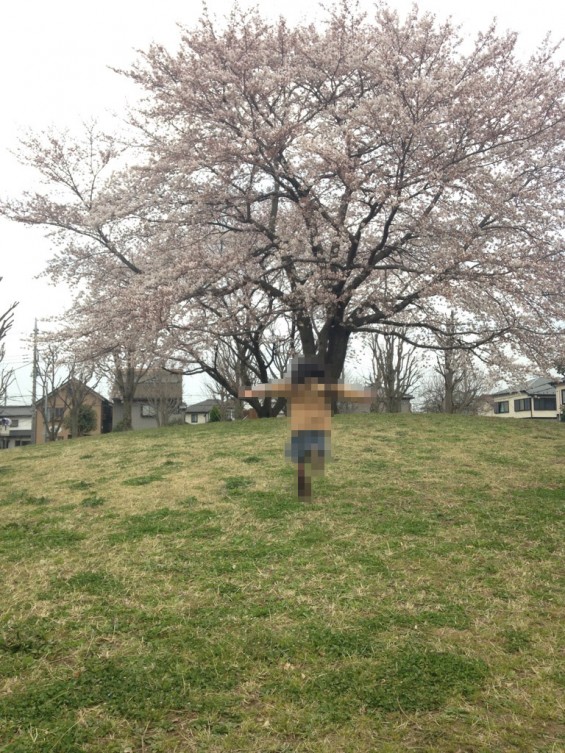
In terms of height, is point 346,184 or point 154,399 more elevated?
point 346,184

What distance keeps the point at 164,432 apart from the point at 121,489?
5.93 meters

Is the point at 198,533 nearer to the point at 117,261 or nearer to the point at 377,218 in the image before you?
the point at 377,218

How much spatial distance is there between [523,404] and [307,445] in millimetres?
43795

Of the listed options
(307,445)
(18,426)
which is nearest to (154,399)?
(18,426)

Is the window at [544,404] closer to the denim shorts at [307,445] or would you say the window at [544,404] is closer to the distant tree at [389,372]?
the distant tree at [389,372]

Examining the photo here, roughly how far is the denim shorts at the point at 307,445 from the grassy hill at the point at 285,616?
27.1 inches

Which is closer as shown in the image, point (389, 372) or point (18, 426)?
point (389, 372)

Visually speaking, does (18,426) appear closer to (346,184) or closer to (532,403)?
(532,403)

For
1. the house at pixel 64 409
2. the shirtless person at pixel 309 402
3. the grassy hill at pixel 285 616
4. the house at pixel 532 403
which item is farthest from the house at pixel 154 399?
the house at pixel 532 403

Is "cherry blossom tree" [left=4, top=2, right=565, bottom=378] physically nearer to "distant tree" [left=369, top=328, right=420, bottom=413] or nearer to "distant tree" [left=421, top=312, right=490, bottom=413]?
"distant tree" [left=421, top=312, right=490, bottom=413]

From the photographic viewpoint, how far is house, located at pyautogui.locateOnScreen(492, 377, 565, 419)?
38969 mm

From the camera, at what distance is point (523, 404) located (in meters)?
44.4

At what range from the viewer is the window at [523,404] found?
142ft

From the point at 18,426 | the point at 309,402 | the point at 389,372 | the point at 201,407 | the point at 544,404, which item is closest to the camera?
the point at 309,402
